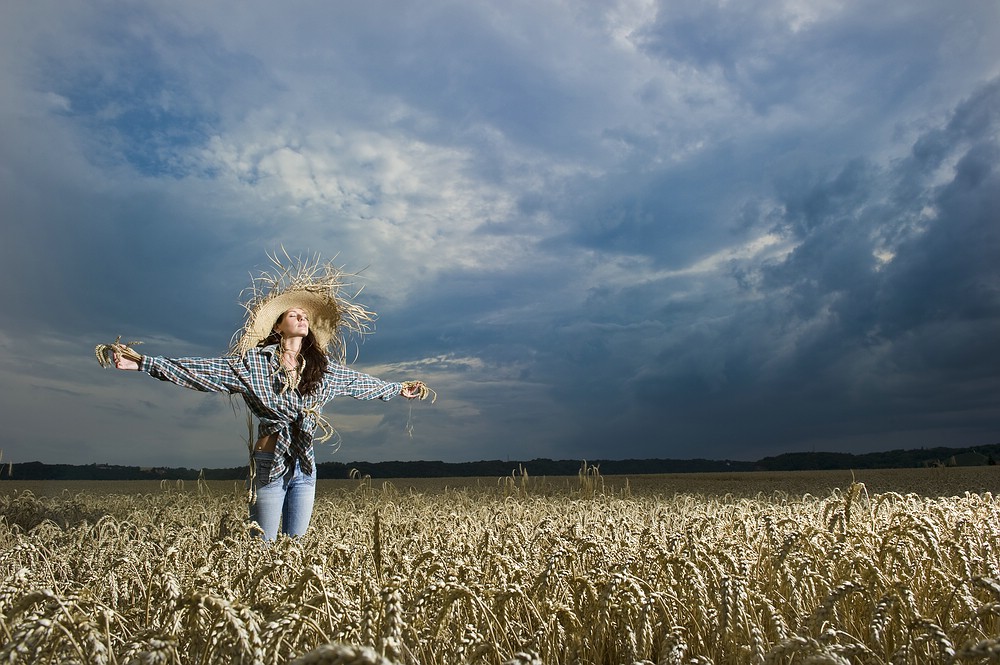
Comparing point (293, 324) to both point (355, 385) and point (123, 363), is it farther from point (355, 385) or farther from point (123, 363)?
point (123, 363)

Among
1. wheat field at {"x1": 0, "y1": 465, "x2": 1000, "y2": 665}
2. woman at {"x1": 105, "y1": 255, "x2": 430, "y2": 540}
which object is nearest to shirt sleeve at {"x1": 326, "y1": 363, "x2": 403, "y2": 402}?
woman at {"x1": 105, "y1": 255, "x2": 430, "y2": 540}

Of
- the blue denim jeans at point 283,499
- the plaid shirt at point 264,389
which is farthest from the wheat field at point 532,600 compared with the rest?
the plaid shirt at point 264,389

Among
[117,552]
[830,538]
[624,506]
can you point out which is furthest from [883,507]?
[117,552]

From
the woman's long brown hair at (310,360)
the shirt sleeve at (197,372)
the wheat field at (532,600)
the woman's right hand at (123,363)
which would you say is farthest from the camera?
the woman's long brown hair at (310,360)

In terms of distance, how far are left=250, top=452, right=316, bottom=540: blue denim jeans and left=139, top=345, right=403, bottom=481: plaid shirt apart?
7cm

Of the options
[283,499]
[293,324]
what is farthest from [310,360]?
[283,499]

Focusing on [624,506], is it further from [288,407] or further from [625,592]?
[625,592]

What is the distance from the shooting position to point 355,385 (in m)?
6.31

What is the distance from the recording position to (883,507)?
6.28 m

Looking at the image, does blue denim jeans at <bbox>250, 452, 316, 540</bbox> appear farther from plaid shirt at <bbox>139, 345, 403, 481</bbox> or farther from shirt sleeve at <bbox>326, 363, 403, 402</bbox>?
shirt sleeve at <bbox>326, 363, 403, 402</bbox>

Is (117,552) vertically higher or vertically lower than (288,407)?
lower

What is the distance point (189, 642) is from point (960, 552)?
305 centimetres

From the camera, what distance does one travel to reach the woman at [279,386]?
18.5ft

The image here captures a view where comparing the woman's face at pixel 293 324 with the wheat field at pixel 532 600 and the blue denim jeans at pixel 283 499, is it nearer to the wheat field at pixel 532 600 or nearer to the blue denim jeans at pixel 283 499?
the blue denim jeans at pixel 283 499
